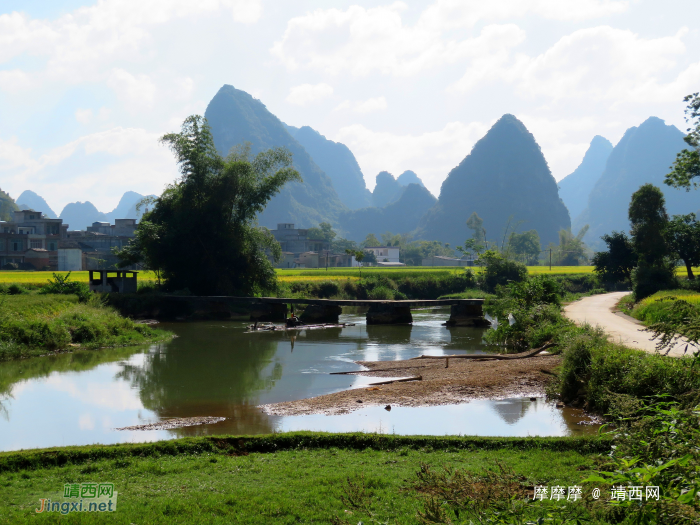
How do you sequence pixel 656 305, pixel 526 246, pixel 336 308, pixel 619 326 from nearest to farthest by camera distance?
pixel 619 326 < pixel 656 305 < pixel 336 308 < pixel 526 246

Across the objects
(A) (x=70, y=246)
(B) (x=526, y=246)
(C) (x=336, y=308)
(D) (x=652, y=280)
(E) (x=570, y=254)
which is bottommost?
(C) (x=336, y=308)

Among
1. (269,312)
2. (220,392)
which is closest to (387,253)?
(269,312)

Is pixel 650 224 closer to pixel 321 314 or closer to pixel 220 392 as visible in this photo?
pixel 321 314

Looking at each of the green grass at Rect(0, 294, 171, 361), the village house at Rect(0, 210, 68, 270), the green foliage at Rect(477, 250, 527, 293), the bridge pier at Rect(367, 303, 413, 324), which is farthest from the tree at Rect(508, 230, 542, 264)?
the green grass at Rect(0, 294, 171, 361)

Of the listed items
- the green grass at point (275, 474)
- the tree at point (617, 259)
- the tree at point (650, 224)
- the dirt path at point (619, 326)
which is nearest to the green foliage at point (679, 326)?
the green grass at point (275, 474)

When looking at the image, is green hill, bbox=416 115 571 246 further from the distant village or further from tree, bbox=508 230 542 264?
the distant village

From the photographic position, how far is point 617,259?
38312mm

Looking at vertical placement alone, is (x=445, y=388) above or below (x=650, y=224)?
below

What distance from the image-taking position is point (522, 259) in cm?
9575

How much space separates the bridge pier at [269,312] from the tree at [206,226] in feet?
12.3

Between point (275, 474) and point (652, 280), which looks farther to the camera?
point (652, 280)

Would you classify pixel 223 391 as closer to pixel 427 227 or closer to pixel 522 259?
pixel 522 259

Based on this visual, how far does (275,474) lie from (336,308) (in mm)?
21922

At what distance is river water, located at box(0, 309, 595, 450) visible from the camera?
9031 millimetres
